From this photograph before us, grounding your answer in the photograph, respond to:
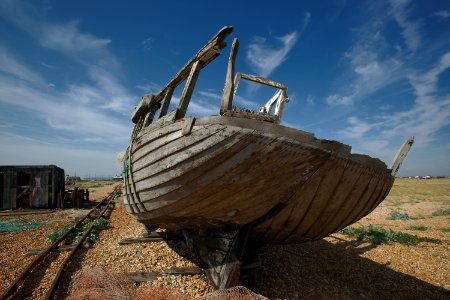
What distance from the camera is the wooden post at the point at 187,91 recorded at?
403 cm

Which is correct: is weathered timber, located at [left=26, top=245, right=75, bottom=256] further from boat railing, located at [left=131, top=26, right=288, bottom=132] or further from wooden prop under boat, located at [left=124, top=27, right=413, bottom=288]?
boat railing, located at [left=131, top=26, right=288, bottom=132]

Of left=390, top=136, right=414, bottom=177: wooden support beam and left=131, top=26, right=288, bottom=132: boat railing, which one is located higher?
left=131, top=26, right=288, bottom=132: boat railing

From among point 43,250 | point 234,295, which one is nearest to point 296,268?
point 234,295

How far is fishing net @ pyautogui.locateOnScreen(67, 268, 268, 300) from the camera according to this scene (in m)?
3.43

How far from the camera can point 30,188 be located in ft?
53.6

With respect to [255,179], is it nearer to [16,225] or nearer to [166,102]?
[166,102]

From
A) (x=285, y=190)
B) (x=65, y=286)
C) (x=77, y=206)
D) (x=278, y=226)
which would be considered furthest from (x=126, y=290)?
(x=77, y=206)

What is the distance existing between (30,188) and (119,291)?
52.9 feet

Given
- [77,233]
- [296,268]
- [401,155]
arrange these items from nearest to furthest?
[401,155]
[296,268]
[77,233]

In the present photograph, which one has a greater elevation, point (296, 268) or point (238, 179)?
point (238, 179)

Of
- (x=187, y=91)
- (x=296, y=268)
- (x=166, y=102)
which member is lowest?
(x=296, y=268)

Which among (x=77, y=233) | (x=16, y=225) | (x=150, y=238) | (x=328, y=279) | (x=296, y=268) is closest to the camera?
(x=328, y=279)

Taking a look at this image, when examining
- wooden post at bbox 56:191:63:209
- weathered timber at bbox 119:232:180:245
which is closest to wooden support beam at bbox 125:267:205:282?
weathered timber at bbox 119:232:180:245

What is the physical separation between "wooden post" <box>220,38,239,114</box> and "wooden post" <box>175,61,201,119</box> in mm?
940
